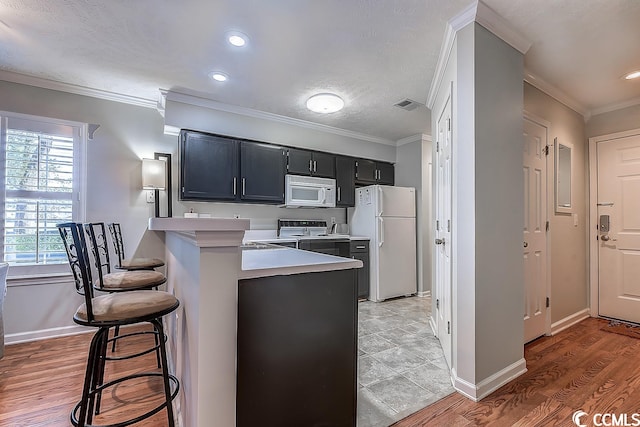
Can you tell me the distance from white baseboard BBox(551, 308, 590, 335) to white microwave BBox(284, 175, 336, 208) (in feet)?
9.44

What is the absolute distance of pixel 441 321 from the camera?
2.69m

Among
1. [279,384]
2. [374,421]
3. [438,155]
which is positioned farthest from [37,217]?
[438,155]

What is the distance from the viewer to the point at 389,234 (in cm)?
429

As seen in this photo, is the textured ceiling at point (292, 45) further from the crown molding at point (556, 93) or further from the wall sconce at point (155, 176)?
the wall sconce at point (155, 176)

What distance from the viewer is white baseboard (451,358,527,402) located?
191cm

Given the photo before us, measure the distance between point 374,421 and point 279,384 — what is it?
771 millimetres

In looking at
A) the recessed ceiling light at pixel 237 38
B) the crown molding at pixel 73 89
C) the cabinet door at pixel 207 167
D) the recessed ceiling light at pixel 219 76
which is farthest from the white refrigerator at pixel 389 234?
the crown molding at pixel 73 89

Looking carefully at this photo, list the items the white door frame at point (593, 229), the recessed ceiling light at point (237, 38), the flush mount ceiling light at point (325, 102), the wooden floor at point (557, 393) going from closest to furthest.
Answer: the wooden floor at point (557, 393) → the recessed ceiling light at point (237, 38) → the flush mount ceiling light at point (325, 102) → the white door frame at point (593, 229)

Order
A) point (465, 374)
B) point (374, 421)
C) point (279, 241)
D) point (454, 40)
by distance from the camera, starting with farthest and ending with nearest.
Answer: point (279, 241) → point (454, 40) → point (465, 374) → point (374, 421)

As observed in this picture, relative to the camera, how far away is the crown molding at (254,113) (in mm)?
3234

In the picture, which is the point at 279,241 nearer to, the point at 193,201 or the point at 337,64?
the point at 193,201

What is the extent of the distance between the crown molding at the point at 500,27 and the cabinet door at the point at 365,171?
2.62 meters

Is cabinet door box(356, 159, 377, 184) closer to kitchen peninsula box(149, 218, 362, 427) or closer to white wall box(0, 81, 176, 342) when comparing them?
white wall box(0, 81, 176, 342)

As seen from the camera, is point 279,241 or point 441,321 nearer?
point 441,321
